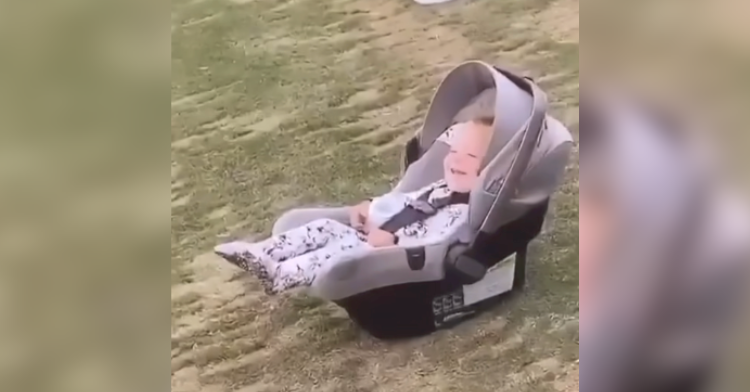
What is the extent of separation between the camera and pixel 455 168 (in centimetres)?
80

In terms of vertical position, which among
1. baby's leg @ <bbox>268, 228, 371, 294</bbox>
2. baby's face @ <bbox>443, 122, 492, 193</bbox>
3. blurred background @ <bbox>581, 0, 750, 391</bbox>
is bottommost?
baby's leg @ <bbox>268, 228, 371, 294</bbox>

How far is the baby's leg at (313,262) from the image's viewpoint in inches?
30.9

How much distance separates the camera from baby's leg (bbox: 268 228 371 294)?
0.78 metres

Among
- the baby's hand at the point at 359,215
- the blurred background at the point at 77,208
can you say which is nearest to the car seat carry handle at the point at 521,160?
the baby's hand at the point at 359,215

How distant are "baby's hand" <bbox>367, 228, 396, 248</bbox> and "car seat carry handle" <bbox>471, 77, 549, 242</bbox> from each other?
0.09 m

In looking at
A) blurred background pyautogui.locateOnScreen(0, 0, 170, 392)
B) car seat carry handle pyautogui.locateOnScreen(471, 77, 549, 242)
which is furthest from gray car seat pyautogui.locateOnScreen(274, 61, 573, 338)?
blurred background pyautogui.locateOnScreen(0, 0, 170, 392)

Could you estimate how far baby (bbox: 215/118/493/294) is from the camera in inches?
31.0

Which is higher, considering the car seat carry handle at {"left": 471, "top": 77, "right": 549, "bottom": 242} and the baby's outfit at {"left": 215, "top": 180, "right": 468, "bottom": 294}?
the car seat carry handle at {"left": 471, "top": 77, "right": 549, "bottom": 242}

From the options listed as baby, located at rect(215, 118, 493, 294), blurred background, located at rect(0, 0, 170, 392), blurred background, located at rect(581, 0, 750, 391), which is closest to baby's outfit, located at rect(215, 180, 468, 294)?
baby, located at rect(215, 118, 493, 294)

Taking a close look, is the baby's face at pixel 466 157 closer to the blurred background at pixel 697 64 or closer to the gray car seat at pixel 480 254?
the gray car seat at pixel 480 254

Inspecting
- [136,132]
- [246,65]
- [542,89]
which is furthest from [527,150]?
[136,132]

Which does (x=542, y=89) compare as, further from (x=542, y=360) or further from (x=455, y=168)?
(x=542, y=360)

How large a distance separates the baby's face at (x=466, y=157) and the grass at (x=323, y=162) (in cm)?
6

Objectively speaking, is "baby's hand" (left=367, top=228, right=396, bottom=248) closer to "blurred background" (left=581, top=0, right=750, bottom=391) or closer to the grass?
the grass
